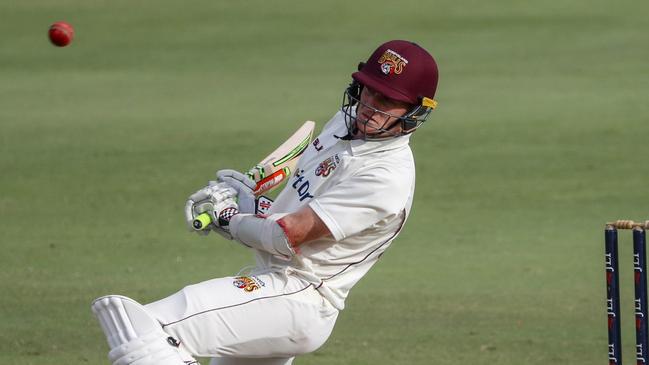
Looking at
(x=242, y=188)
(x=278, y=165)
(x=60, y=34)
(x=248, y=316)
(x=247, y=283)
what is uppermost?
(x=60, y=34)

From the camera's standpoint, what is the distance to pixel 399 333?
7.20 meters

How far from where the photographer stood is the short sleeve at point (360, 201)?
158 inches

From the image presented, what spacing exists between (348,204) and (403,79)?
0.49 meters

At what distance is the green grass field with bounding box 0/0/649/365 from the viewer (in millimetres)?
7582

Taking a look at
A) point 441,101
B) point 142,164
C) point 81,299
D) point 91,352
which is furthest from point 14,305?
point 441,101

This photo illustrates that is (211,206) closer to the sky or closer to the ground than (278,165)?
closer to the ground

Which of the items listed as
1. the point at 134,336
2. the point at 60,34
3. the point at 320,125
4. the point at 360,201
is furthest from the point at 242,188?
the point at 320,125

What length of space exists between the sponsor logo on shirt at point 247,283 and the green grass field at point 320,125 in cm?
256

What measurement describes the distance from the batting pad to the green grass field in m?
2.68

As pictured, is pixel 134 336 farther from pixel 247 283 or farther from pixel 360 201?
pixel 360 201

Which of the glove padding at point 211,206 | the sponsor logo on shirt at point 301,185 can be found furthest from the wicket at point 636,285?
the glove padding at point 211,206

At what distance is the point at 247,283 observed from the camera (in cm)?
409

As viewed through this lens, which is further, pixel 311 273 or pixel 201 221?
pixel 201 221

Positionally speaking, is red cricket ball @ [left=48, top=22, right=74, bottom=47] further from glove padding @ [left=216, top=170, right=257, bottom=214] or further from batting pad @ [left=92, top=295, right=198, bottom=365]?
batting pad @ [left=92, top=295, right=198, bottom=365]
